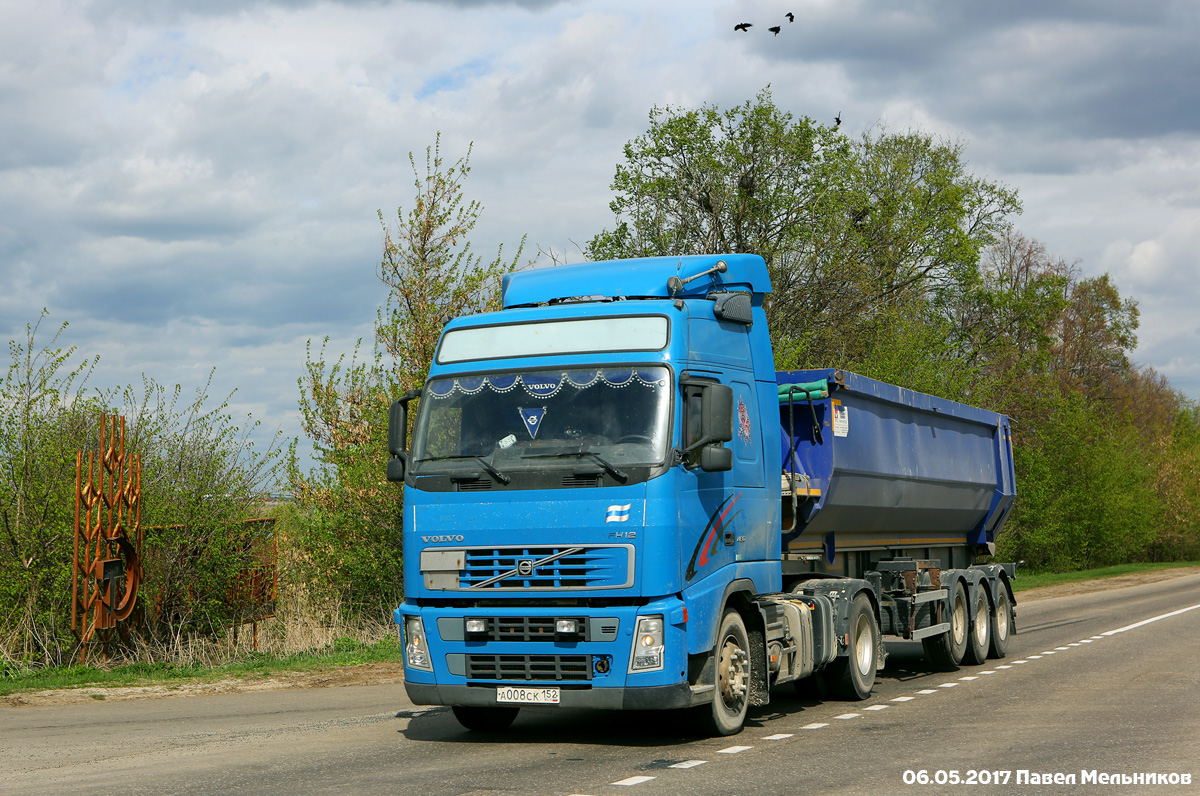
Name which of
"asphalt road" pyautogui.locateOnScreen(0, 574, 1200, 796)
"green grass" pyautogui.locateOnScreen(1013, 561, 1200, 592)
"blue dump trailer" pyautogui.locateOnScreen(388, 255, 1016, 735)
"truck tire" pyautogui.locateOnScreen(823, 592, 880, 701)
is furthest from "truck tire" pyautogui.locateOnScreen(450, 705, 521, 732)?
"green grass" pyautogui.locateOnScreen(1013, 561, 1200, 592)

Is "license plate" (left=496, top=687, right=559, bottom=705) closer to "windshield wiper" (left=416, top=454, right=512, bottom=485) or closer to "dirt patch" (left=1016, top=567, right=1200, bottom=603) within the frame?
"windshield wiper" (left=416, top=454, right=512, bottom=485)

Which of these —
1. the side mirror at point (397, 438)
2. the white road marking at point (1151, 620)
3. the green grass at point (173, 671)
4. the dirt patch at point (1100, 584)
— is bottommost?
the dirt patch at point (1100, 584)

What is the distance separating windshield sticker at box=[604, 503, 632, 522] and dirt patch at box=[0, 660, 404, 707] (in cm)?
644

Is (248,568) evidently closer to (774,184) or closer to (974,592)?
(974,592)

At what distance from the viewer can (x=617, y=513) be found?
27.9ft

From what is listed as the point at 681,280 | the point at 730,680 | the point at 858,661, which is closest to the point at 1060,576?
the point at 858,661

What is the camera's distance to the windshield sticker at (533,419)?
8984mm

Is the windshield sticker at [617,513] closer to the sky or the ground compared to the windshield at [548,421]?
closer to the ground

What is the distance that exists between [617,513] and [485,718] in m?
2.66

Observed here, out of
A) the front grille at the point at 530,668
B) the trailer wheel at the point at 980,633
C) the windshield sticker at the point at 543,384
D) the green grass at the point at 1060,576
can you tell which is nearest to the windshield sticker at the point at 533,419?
the windshield sticker at the point at 543,384

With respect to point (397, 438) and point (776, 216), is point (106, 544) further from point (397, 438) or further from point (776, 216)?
point (776, 216)

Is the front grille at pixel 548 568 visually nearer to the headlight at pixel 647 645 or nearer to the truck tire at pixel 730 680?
the headlight at pixel 647 645

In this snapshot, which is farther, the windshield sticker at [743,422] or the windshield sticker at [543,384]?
the windshield sticker at [743,422]

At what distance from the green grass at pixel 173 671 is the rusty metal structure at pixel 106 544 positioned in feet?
2.00
